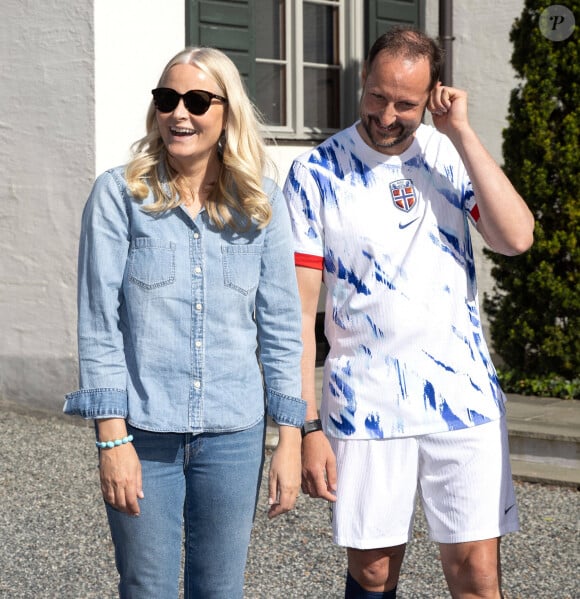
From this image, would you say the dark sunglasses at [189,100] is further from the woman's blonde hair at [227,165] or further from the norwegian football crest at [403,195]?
the norwegian football crest at [403,195]

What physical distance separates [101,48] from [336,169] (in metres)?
4.49

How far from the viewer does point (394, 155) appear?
9.64 ft

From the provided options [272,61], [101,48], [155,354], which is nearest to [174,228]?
[155,354]

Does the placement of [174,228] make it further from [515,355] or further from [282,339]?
[515,355]

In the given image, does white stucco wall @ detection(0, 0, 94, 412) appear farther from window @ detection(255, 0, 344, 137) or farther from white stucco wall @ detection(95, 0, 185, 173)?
window @ detection(255, 0, 344, 137)

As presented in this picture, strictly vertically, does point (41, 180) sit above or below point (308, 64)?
below

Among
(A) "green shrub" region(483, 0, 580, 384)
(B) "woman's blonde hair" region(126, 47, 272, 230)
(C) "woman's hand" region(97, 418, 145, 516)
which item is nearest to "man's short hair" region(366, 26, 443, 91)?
(B) "woman's blonde hair" region(126, 47, 272, 230)

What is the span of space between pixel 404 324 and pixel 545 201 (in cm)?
464

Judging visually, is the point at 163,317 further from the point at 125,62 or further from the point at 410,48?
the point at 125,62

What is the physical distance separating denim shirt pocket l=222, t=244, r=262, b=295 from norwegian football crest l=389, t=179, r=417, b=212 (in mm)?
499

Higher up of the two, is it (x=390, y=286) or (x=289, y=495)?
(x=390, y=286)

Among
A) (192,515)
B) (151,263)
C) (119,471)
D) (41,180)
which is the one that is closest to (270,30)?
(41,180)

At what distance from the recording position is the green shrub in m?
7.12

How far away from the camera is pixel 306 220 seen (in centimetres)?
→ 289
